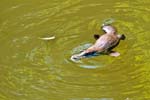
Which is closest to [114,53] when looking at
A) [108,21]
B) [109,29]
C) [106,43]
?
[106,43]

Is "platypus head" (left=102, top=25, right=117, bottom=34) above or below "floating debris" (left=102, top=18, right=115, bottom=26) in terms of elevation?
above

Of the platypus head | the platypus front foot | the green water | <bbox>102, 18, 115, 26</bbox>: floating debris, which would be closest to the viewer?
the green water

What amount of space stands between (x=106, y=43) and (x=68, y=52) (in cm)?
41

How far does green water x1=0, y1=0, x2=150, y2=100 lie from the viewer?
163 inches

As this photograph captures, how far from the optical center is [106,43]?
15.8ft

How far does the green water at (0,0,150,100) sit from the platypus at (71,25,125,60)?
74 millimetres

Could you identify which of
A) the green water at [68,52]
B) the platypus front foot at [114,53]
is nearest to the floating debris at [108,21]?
the green water at [68,52]

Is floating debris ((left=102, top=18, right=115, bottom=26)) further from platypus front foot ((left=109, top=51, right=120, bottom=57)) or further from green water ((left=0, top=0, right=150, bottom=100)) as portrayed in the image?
platypus front foot ((left=109, top=51, right=120, bottom=57))

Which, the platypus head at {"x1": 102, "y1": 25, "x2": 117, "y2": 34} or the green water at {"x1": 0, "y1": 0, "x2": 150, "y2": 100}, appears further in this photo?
the platypus head at {"x1": 102, "y1": 25, "x2": 117, "y2": 34}

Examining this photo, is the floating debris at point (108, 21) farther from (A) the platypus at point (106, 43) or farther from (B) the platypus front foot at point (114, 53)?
(B) the platypus front foot at point (114, 53)

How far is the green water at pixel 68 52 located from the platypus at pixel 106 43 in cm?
7

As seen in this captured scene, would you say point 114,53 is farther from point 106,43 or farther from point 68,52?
point 68,52

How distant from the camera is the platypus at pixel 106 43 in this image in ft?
15.1

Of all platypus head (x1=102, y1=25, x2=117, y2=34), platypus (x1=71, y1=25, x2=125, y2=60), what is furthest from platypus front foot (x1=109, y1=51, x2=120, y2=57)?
platypus head (x1=102, y1=25, x2=117, y2=34)
